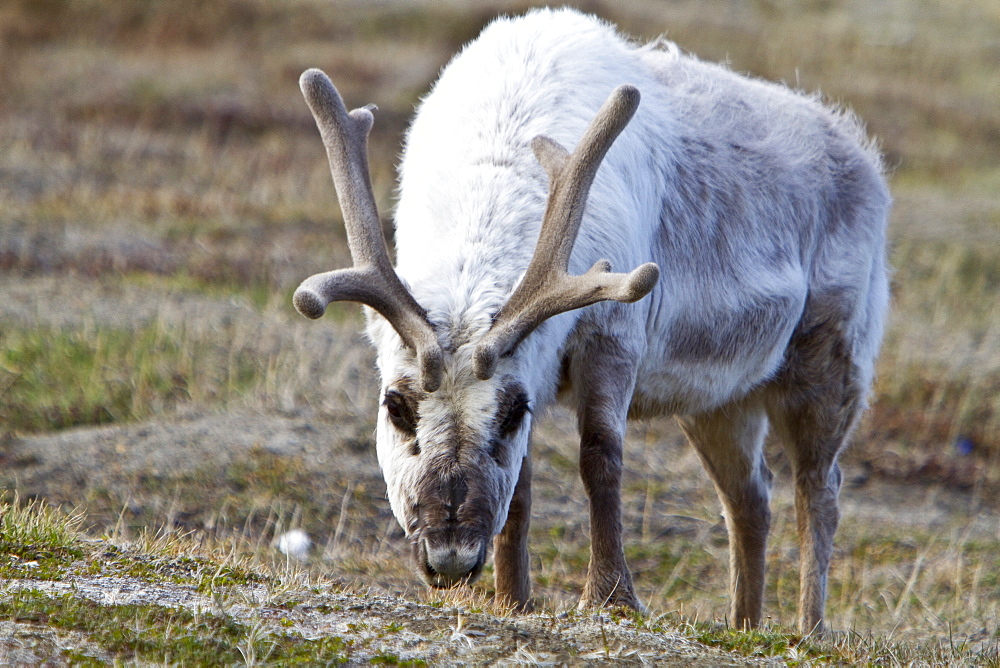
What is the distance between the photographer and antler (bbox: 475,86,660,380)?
13.2ft

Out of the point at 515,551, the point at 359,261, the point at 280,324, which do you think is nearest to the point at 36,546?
the point at 359,261

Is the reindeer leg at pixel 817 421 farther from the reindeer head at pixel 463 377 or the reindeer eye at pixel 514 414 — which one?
the reindeer eye at pixel 514 414

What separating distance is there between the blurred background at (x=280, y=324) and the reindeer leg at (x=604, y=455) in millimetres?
1220

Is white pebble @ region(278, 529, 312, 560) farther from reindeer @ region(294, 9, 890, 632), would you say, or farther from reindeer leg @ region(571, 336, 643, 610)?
reindeer leg @ region(571, 336, 643, 610)

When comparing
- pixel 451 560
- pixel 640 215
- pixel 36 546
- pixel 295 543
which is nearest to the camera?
pixel 451 560

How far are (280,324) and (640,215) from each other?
211 inches

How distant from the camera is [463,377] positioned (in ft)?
13.3

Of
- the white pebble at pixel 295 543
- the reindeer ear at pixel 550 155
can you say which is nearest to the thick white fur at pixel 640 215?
the reindeer ear at pixel 550 155

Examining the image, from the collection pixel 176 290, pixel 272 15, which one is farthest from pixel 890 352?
pixel 272 15

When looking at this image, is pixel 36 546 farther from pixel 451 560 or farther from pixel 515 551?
pixel 515 551

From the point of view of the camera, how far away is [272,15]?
21.7 m

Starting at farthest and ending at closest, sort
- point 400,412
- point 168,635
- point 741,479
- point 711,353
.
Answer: point 741,479 < point 711,353 < point 400,412 < point 168,635

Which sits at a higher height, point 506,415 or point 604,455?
point 506,415

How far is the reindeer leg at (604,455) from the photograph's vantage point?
4504 mm
